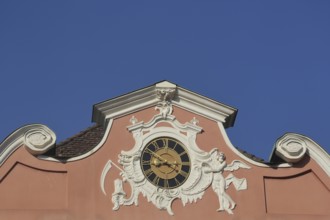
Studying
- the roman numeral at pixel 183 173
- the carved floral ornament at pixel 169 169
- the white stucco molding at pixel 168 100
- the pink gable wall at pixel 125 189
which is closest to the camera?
the pink gable wall at pixel 125 189

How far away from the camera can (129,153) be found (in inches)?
1176

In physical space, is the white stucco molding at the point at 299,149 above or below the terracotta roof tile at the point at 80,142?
below

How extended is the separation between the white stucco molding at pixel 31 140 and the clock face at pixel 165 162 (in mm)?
2067

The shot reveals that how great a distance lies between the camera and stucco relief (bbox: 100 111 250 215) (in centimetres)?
2950

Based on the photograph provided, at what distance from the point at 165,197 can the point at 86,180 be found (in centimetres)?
171

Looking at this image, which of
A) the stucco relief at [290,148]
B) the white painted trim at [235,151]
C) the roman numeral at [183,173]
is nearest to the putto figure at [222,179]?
the white painted trim at [235,151]

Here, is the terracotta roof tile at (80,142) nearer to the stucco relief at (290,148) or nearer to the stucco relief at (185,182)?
the stucco relief at (185,182)

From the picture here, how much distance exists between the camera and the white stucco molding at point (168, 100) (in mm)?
30250

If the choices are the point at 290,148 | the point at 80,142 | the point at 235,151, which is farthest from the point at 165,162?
the point at 80,142

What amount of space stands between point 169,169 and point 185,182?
442 millimetres

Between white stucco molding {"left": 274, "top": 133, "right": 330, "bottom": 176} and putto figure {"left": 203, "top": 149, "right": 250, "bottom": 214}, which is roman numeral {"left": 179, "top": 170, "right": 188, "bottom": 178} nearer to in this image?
putto figure {"left": 203, "top": 149, "right": 250, "bottom": 214}

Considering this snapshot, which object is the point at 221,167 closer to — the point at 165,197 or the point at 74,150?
the point at 165,197

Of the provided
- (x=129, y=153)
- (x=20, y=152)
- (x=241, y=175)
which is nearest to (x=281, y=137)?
(x=241, y=175)

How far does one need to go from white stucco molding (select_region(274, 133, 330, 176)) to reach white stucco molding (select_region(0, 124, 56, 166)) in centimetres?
496
